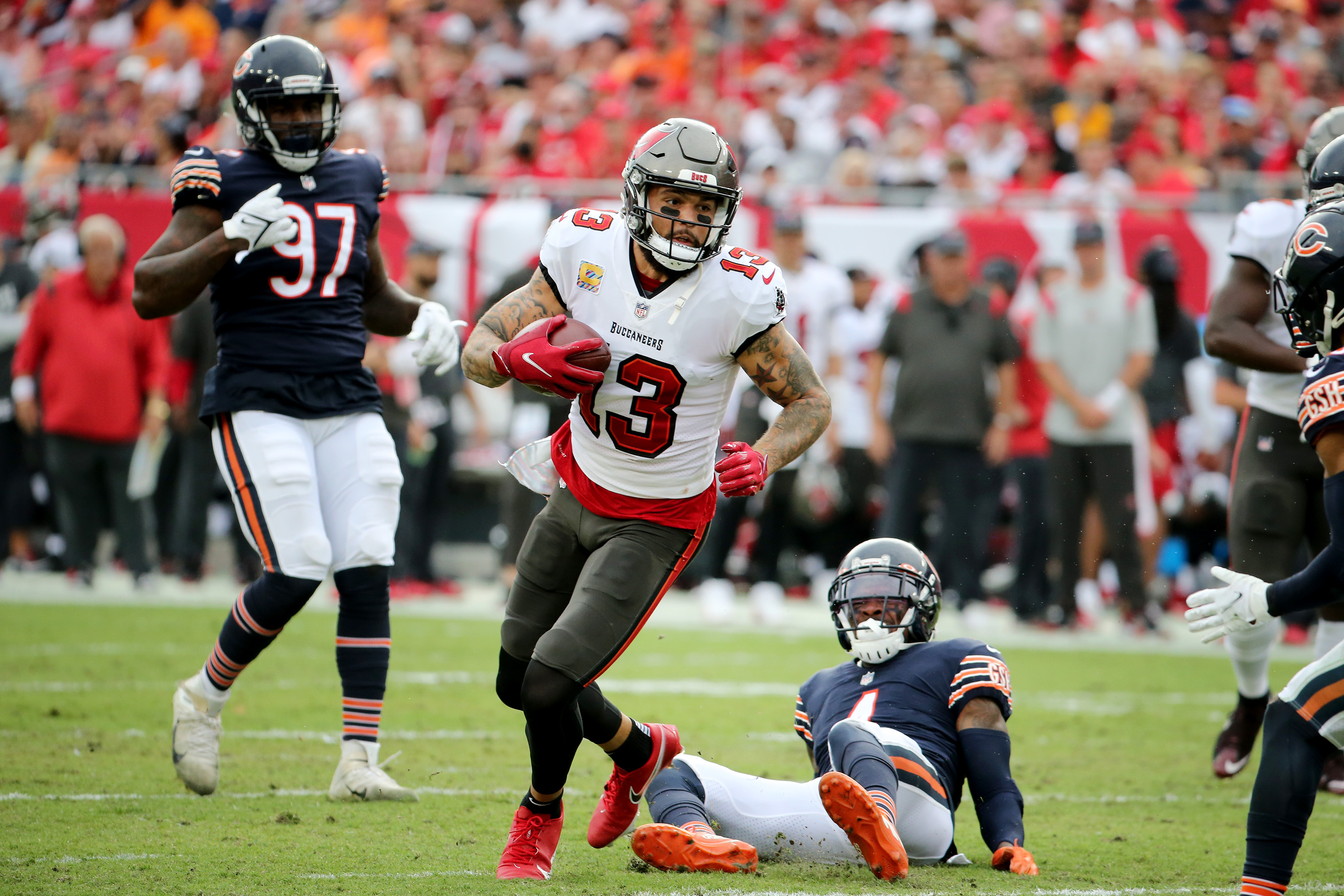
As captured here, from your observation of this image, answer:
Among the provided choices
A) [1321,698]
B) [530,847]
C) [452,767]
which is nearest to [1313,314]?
[1321,698]

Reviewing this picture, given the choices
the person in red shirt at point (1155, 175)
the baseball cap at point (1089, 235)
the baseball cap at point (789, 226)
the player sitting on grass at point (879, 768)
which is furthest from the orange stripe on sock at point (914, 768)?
the person in red shirt at point (1155, 175)

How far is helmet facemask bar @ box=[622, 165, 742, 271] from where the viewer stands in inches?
149

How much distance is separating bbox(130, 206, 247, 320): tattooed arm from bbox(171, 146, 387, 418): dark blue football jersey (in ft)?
0.20

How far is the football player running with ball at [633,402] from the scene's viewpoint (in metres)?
3.75

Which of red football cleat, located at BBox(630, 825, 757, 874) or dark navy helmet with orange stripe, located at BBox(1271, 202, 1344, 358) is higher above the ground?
dark navy helmet with orange stripe, located at BBox(1271, 202, 1344, 358)

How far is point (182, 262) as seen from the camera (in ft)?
14.9

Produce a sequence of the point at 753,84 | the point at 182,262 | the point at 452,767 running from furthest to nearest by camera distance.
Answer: the point at 753,84 < the point at 452,767 < the point at 182,262

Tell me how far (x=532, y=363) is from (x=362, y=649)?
1568mm

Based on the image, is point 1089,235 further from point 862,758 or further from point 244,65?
point 862,758

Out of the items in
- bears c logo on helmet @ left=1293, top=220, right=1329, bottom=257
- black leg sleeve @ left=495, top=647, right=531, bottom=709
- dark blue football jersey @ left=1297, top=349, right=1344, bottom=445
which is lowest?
black leg sleeve @ left=495, top=647, right=531, bottom=709

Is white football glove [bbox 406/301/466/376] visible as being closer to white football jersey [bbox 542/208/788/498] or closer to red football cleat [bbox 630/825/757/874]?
white football jersey [bbox 542/208/788/498]

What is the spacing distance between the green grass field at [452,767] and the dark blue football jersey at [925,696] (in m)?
0.33

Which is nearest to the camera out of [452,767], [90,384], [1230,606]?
[1230,606]

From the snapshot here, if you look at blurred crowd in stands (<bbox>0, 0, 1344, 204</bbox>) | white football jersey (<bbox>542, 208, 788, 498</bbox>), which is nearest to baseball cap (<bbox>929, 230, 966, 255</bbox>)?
blurred crowd in stands (<bbox>0, 0, 1344, 204</bbox>)
